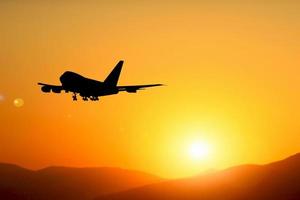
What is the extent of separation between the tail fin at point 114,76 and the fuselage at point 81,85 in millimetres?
3931

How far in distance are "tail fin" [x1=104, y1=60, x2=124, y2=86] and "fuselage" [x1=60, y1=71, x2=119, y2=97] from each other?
3.93 meters

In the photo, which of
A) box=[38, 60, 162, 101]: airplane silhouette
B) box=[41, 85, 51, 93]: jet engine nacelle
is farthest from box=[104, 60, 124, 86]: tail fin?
box=[41, 85, 51, 93]: jet engine nacelle

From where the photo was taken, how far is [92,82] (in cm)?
8519

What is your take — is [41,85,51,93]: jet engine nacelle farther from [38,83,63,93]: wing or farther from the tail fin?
the tail fin

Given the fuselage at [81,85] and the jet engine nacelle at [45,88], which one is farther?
the jet engine nacelle at [45,88]

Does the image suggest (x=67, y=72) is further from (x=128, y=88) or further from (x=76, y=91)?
(x=128, y=88)

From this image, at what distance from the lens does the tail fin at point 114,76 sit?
306ft

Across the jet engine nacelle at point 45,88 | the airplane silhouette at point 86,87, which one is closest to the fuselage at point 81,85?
the airplane silhouette at point 86,87

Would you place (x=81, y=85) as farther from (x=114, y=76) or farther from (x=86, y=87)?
(x=114, y=76)

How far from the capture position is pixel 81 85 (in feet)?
273

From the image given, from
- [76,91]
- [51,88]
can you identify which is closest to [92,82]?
[76,91]

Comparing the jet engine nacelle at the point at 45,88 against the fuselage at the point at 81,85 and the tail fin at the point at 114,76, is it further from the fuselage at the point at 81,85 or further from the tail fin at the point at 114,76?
the tail fin at the point at 114,76

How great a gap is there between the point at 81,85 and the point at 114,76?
45.7 feet

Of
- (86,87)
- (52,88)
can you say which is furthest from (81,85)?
(52,88)
